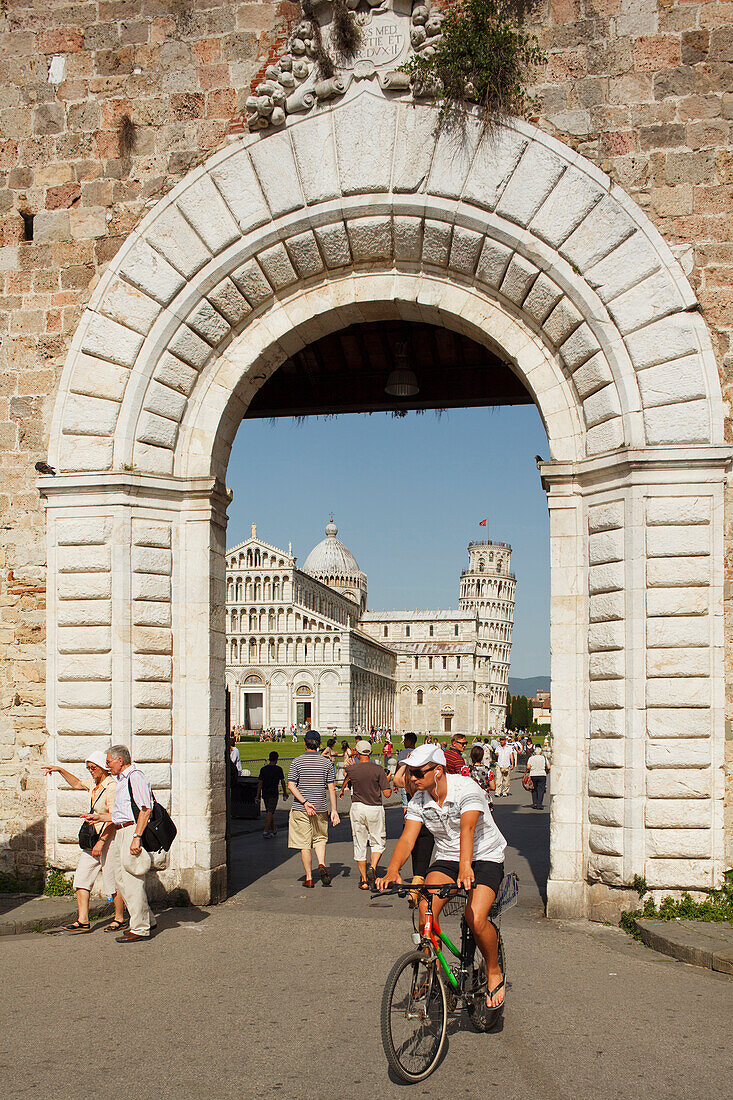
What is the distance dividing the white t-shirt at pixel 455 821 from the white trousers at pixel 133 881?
9.84 feet

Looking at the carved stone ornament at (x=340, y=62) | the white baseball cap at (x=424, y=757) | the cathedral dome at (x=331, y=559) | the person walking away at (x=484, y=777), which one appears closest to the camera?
the white baseball cap at (x=424, y=757)

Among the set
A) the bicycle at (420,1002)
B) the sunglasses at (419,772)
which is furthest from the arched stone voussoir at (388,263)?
the bicycle at (420,1002)

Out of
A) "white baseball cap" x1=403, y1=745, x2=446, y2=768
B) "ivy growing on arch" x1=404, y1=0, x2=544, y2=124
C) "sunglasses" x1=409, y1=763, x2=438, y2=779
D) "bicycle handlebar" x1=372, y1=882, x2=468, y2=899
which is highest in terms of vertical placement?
"ivy growing on arch" x1=404, y1=0, x2=544, y2=124

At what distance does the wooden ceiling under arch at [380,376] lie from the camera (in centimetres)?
1259

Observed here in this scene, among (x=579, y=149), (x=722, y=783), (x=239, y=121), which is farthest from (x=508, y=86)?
(x=722, y=783)

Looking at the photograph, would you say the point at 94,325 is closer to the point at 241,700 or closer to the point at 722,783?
the point at 722,783

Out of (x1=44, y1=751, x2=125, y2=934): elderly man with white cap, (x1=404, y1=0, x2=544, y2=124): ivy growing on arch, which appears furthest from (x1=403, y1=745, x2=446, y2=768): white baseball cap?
(x1=404, y1=0, x2=544, y2=124): ivy growing on arch

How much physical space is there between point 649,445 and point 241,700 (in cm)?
8958

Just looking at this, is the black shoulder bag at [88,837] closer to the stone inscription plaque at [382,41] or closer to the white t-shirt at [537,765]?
the stone inscription plaque at [382,41]

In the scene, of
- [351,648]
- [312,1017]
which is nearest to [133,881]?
[312,1017]

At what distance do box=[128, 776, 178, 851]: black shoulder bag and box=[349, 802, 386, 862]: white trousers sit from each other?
329 cm

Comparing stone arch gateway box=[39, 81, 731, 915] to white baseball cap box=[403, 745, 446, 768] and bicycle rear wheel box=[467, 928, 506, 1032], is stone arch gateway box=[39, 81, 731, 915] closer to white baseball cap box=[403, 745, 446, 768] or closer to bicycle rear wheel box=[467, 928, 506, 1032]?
bicycle rear wheel box=[467, 928, 506, 1032]

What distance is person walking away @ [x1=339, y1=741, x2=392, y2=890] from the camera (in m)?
10.7

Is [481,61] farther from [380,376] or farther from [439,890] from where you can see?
[439,890]
